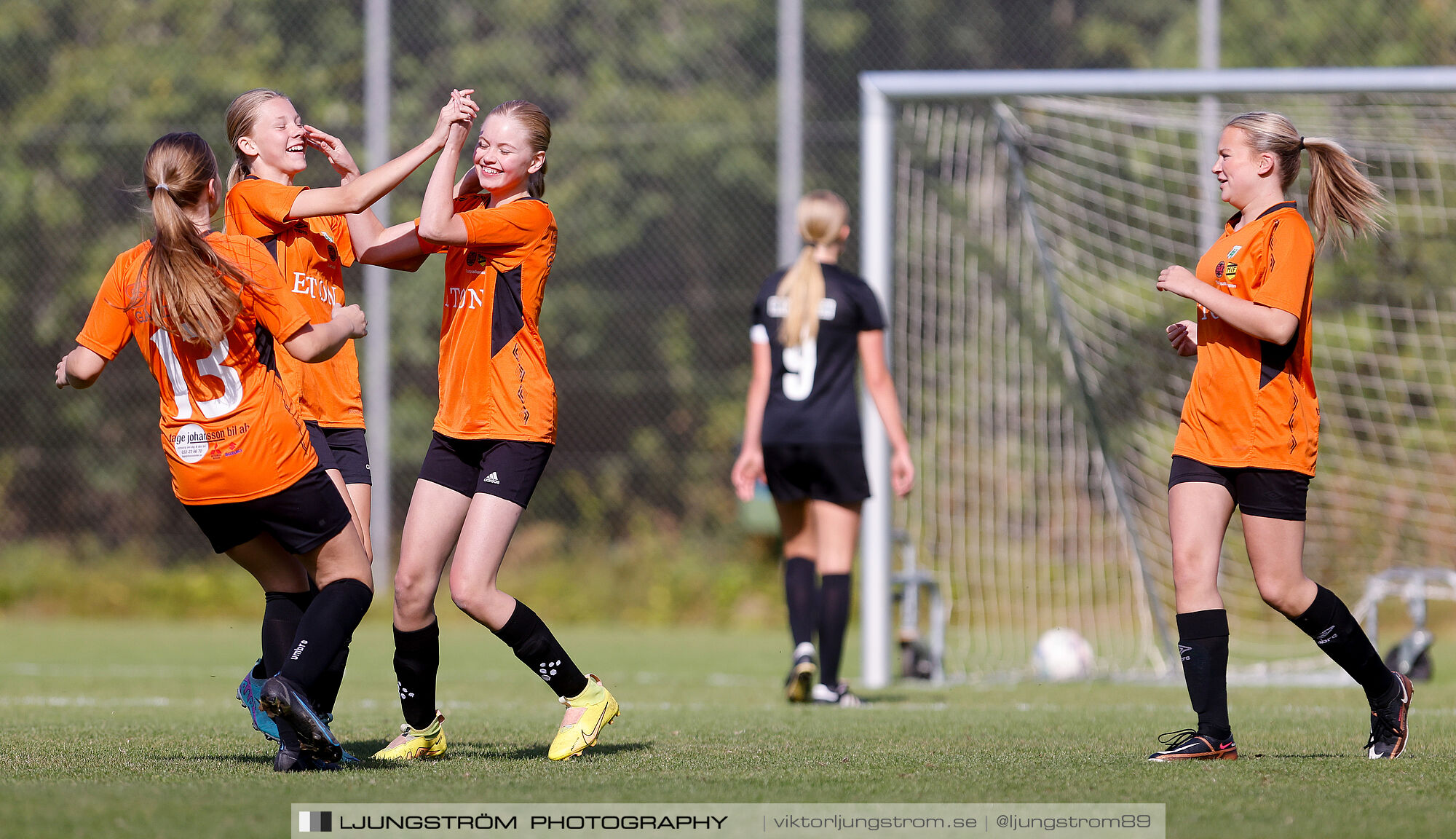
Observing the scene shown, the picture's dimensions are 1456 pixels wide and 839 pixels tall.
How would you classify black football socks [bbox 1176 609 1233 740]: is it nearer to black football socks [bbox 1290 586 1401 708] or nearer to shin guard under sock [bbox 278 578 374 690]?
black football socks [bbox 1290 586 1401 708]

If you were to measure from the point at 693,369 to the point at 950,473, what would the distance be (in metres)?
5.03

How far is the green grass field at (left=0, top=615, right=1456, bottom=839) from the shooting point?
133 inches

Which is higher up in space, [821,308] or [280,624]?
[821,308]

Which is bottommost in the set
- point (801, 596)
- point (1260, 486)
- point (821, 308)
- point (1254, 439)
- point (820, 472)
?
point (801, 596)

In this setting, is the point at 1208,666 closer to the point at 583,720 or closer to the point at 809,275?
the point at 583,720

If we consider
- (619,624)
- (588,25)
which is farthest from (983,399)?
(588,25)

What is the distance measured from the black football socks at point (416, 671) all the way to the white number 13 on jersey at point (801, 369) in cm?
244

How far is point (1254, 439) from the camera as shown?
4.16m

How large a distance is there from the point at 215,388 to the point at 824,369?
10.2 feet

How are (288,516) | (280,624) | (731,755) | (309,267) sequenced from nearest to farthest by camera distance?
1. (288,516)
2. (280,624)
3. (731,755)
4. (309,267)

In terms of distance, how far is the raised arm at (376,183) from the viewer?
160 inches

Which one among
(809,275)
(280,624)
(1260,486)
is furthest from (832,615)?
(280,624)

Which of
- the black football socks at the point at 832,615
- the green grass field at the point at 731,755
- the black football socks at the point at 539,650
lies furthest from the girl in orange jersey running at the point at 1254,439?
the black football socks at the point at 832,615

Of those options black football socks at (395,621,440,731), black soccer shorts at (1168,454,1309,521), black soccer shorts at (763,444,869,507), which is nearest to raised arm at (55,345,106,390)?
black football socks at (395,621,440,731)
